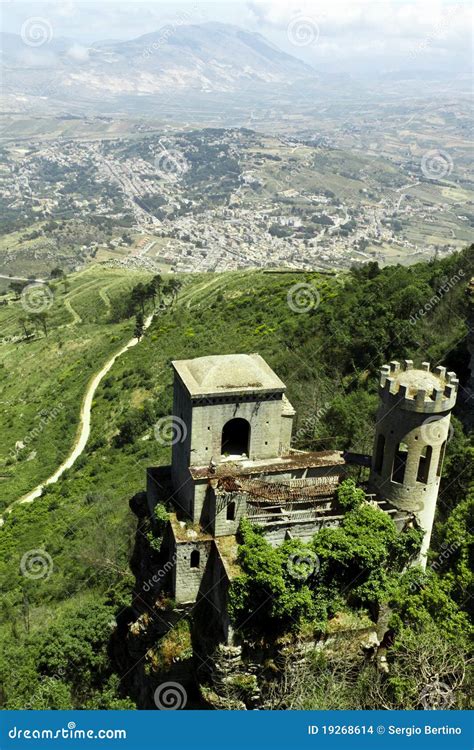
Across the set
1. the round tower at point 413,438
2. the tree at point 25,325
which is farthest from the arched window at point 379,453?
the tree at point 25,325

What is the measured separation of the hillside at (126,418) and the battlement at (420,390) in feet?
17.6

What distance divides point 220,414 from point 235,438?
2.96 meters

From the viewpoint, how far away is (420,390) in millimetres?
21641

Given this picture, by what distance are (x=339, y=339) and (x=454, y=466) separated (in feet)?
55.7

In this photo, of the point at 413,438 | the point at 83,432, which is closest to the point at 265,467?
the point at 413,438

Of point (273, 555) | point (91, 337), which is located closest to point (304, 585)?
point (273, 555)

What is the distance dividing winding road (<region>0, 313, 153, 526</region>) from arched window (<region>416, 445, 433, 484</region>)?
30.8 m

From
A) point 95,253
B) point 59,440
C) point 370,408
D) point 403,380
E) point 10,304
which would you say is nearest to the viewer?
point 403,380

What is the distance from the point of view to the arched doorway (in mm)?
25266

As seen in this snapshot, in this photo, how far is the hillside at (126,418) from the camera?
26.8 meters

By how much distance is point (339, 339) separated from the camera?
4225cm

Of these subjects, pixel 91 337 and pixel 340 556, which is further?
pixel 91 337

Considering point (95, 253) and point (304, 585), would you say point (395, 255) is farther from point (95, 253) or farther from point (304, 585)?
point (304, 585)

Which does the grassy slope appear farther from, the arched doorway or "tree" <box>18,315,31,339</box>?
the arched doorway
